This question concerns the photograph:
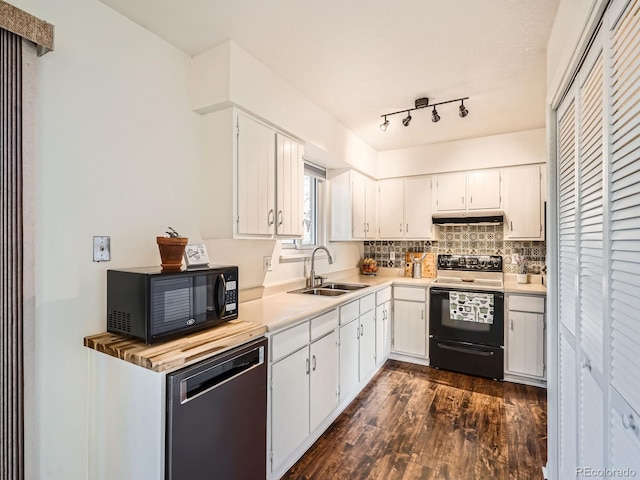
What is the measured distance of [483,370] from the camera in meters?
3.20

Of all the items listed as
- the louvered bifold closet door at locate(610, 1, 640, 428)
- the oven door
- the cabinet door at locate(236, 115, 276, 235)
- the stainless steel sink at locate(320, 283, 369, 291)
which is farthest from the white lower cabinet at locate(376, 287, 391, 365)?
the louvered bifold closet door at locate(610, 1, 640, 428)

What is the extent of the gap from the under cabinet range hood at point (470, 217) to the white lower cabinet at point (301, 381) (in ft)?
6.80

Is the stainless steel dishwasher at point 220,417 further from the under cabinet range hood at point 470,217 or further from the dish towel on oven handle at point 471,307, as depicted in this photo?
the under cabinet range hood at point 470,217

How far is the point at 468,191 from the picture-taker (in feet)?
11.9

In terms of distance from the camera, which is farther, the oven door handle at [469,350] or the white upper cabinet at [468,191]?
the white upper cabinet at [468,191]

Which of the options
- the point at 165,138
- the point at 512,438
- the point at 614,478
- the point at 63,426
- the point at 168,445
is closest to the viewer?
the point at 614,478

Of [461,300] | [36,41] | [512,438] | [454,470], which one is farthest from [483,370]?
[36,41]

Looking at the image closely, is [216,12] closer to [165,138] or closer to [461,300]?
[165,138]

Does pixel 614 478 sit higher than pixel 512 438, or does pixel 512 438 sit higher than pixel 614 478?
pixel 614 478

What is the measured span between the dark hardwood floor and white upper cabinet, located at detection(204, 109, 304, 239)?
1537mm

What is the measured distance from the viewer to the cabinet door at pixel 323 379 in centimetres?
215

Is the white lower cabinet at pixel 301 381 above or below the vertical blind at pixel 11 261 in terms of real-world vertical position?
below

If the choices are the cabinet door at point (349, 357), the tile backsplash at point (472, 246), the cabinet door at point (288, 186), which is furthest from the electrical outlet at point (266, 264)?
the tile backsplash at point (472, 246)

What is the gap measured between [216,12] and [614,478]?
2.46 m
